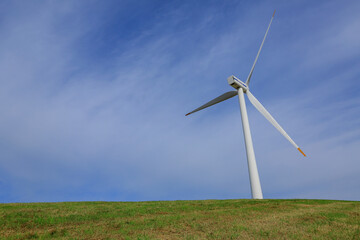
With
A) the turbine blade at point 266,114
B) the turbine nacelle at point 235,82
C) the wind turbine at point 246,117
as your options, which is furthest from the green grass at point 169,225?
the turbine nacelle at point 235,82

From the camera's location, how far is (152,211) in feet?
80.9

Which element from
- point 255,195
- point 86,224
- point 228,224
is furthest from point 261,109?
point 86,224

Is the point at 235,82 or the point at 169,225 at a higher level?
the point at 235,82

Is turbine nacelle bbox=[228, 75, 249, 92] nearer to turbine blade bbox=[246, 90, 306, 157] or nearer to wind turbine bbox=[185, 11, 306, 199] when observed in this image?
wind turbine bbox=[185, 11, 306, 199]

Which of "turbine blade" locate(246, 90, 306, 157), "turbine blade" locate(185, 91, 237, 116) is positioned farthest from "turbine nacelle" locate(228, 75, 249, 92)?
"turbine blade" locate(246, 90, 306, 157)

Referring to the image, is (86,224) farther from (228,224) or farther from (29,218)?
(228,224)

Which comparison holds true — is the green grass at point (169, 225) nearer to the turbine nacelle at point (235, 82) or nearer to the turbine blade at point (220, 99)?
the turbine nacelle at point (235, 82)

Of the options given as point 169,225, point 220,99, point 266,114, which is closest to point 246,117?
point 266,114

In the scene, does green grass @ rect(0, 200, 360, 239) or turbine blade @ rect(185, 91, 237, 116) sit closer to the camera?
green grass @ rect(0, 200, 360, 239)

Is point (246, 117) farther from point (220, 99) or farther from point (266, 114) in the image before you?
point (220, 99)

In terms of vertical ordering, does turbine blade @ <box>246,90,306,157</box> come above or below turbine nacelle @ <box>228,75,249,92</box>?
below

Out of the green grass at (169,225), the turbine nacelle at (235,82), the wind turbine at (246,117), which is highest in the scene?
the turbine nacelle at (235,82)

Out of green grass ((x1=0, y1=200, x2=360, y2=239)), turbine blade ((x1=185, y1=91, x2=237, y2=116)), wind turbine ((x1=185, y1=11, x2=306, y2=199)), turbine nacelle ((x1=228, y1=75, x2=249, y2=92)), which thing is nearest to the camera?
green grass ((x1=0, y1=200, x2=360, y2=239))

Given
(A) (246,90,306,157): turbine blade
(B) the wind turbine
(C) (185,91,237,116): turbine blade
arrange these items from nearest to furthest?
1. (B) the wind turbine
2. (A) (246,90,306,157): turbine blade
3. (C) (185,91,237,116): turbine blade
